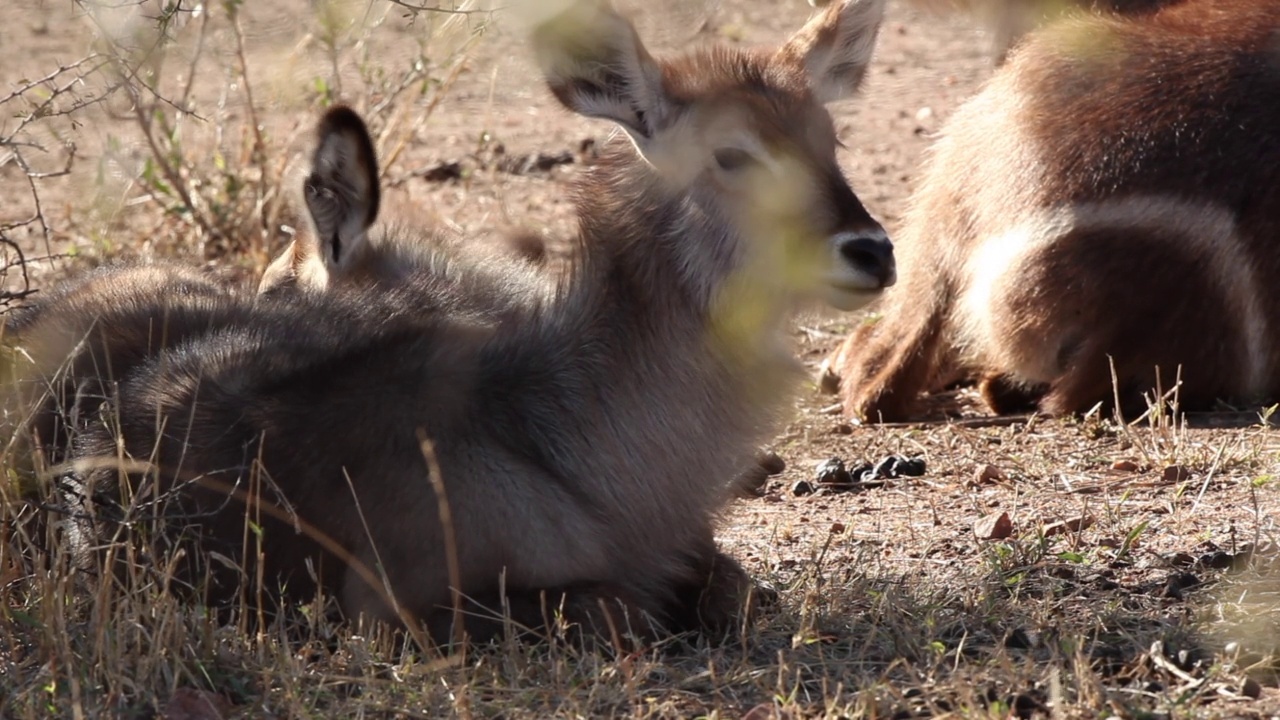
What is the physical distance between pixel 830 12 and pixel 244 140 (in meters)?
4.66

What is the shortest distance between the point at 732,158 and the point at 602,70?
0.45m

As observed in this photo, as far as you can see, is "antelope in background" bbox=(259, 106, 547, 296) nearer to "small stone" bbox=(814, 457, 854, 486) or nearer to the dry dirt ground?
the dry dirt ground

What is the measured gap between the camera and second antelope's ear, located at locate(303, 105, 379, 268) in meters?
6.49

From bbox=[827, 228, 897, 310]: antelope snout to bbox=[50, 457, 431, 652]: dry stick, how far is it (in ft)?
4.70

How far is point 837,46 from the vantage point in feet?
17.4

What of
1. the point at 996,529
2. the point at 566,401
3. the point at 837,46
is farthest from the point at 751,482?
the point at 837,46

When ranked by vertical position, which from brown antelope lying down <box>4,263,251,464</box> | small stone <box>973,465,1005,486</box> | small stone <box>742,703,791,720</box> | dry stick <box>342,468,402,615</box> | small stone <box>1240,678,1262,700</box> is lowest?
small stone <box>973,465,1005,486</box>

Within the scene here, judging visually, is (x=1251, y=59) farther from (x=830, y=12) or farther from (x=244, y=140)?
(x=244, y=140)

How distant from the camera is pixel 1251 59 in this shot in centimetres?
667

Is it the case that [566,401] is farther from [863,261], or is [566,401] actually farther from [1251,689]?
[1251,689]

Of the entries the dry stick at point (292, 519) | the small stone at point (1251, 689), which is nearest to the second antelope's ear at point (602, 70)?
the dry stick at point (292, 519)

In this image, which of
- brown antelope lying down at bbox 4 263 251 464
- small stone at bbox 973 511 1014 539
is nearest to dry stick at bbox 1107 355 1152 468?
small stone at bbox 973 511 1014 539

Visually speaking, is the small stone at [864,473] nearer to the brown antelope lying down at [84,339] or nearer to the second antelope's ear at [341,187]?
the second antelope's ear at [341,187]

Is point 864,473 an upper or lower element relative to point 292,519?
lower
